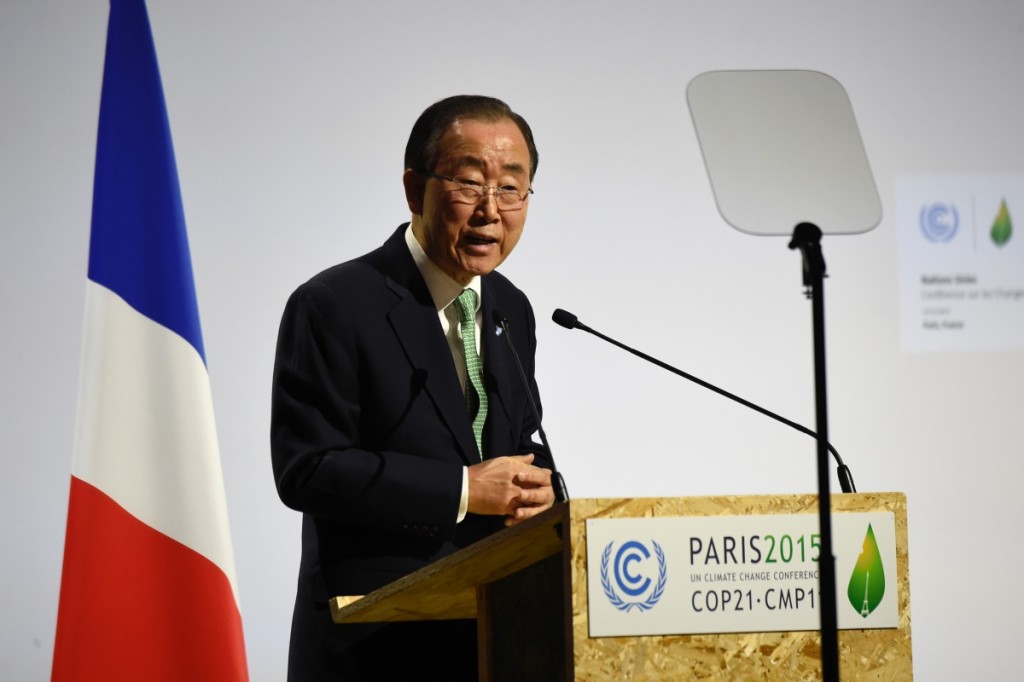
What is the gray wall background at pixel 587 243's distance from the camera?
354 centimetres

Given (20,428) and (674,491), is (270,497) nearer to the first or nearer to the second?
(20,428)

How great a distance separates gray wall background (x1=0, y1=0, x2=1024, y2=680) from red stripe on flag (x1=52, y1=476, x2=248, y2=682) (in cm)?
73

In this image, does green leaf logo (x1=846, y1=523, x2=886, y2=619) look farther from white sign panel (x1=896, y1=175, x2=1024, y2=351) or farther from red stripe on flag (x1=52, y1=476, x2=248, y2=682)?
white sign panel (x1=896, y1=175, x2=1024, y2=351)

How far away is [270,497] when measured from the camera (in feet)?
11.7

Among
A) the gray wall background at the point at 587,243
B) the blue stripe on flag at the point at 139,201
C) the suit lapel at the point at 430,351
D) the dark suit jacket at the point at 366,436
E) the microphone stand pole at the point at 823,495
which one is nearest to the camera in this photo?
the microphone stand pole at the point at 823,495

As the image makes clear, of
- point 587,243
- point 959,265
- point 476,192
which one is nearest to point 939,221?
point 959,265

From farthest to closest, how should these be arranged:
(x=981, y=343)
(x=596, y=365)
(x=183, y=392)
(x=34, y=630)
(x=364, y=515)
Answer: (x=981, y=343)
(x=596, y=365)
(x=34, y=630)
(x=183, y=392)
(x=364, y=515)

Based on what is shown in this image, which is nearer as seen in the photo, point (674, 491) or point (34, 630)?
point (34, 630)

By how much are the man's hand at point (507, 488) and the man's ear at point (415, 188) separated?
1.91ft

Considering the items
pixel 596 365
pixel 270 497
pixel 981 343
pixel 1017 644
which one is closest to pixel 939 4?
pixel 981 343

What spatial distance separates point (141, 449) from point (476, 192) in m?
1.12

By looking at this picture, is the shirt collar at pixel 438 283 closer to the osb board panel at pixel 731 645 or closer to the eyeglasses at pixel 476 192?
the eyeglasses at pixel 476 192

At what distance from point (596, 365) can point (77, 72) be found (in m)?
1.83

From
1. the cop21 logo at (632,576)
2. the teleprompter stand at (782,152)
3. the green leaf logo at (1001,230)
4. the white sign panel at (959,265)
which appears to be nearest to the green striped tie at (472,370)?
the cop21 logo at (632,576)
